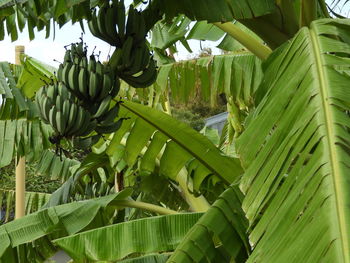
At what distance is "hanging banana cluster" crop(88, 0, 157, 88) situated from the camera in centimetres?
169

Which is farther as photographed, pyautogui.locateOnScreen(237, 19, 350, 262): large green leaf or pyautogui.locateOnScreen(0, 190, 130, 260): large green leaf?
pyautogui.locateOnScreen(0, 190, 130, 260): large green leaf

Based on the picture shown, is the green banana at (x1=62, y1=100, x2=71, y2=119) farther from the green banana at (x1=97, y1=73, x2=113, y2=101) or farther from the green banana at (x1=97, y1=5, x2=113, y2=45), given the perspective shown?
the green banana at (x1=97, y1=5, x2=113, y2=45)

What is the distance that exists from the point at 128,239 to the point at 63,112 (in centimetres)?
51

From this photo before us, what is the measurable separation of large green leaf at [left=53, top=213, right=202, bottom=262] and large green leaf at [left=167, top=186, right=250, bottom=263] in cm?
27

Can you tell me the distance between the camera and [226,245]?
1.61 meters

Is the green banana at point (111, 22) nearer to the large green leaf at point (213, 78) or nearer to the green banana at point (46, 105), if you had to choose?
the green banana at point (46, 105)

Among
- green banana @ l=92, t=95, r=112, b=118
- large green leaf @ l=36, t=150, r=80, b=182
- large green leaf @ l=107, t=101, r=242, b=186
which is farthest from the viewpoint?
large green leaf @ l=36, t=150, r=80, b=182

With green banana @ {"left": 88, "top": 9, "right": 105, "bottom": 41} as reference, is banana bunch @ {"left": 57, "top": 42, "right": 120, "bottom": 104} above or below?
below

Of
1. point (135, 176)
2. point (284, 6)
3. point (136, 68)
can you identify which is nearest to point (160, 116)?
point (136, 68)

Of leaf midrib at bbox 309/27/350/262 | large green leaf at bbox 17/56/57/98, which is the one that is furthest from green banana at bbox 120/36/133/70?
large green leaf at bbox 17/56/57/98

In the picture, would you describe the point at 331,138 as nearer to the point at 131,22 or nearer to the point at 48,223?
the point at 131,22

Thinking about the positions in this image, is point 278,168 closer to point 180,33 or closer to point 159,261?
point 159,261

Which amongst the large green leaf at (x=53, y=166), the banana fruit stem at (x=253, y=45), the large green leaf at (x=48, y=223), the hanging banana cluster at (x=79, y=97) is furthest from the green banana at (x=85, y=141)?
the large green leaf at (x=53, y=166)

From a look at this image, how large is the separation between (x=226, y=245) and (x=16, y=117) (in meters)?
1.41
